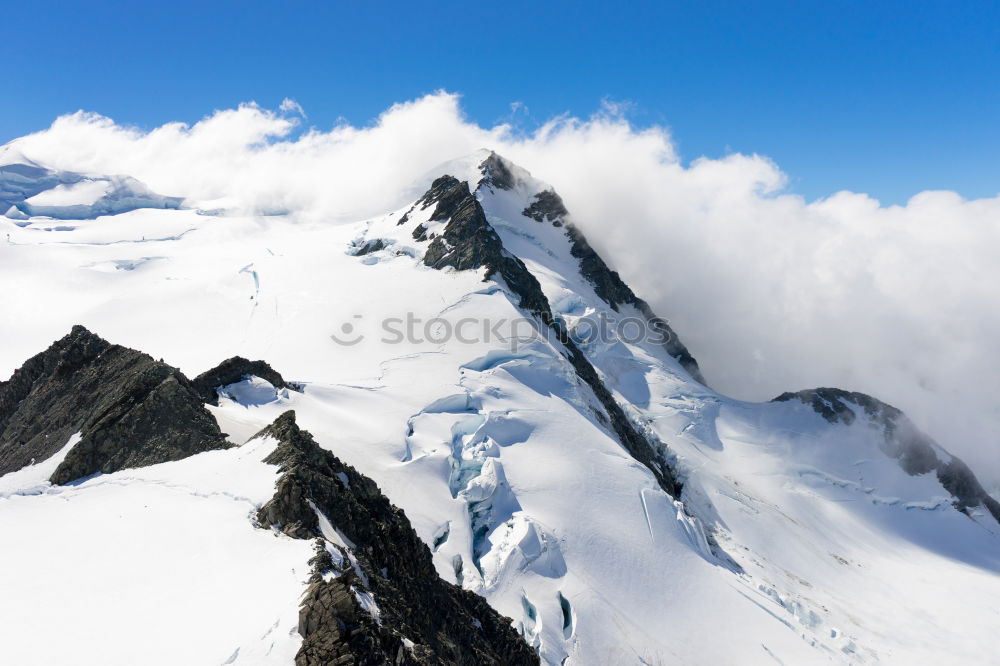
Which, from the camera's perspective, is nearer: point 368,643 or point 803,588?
point 368,643

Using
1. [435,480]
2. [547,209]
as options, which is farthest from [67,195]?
[435,480]

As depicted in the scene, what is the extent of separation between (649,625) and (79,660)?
25.0 metres

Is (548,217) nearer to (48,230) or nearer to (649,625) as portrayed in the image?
(649,625)

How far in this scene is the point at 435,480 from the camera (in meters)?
30.8

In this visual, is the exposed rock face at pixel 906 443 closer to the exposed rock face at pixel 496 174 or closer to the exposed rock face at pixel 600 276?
the exposed rock face at pixel 600 276

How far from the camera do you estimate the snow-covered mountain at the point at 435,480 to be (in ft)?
44.4

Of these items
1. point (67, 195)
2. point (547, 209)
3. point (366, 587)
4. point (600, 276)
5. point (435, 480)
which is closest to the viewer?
point (366, 587)

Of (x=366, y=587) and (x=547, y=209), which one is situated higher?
(x=547, y=209)

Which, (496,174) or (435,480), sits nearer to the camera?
(435,480)

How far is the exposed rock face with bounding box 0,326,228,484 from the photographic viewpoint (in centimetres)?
2059

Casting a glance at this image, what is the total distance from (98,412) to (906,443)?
88536 mm

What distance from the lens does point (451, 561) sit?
2667 centimetres

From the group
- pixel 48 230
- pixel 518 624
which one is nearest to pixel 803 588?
pixel 518 624

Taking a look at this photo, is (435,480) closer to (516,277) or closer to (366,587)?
(366,587)
